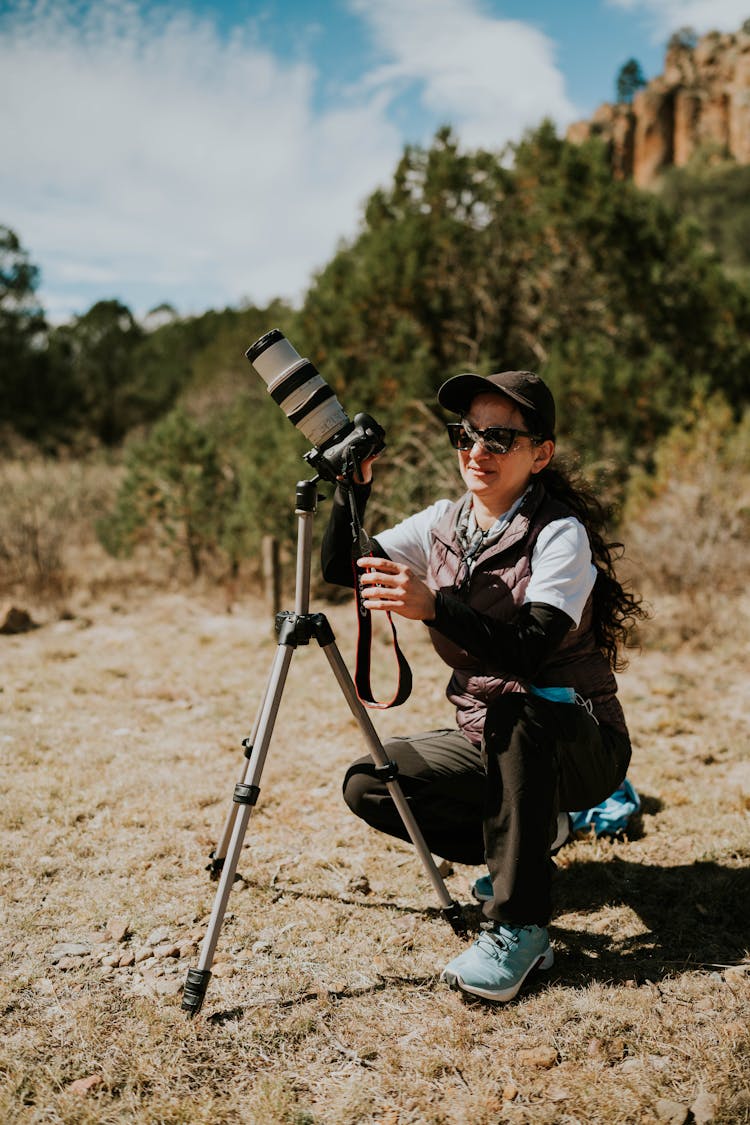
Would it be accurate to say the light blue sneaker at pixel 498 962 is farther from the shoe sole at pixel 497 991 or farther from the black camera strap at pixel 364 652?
the black camera strap at pixel 364 652

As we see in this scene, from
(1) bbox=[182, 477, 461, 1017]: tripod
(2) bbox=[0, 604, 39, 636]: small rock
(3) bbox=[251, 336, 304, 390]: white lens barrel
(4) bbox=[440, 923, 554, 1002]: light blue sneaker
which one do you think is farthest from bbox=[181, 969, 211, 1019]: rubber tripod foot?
(2) bbox=[0, 604, 39, 636]: small rock

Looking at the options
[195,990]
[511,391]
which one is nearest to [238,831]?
[195,990]

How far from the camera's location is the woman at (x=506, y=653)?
2.03 meters

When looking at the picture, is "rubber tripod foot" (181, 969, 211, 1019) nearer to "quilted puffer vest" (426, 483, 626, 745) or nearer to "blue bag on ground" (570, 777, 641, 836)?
"quilted puffer vest" (426, 483, 626, 745)

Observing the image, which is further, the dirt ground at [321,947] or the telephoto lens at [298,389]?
the telephoto lens at [298,389]

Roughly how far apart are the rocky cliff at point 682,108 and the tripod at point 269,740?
224ft

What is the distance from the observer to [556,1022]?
6.64 feet

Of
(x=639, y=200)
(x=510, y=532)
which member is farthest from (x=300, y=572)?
(x=639, y=200)

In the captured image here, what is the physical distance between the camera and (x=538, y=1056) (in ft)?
6.26

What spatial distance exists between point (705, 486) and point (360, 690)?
4750 millimetres

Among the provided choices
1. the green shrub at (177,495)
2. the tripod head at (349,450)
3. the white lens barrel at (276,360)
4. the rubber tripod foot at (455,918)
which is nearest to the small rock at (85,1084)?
the rubber tripod foot at (455,918)

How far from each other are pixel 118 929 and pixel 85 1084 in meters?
0.66

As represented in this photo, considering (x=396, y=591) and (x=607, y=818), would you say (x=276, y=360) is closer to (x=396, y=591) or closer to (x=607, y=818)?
(x=396, y=591)

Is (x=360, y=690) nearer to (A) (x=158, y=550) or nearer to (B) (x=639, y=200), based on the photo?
(A) (x=158, y=550)
